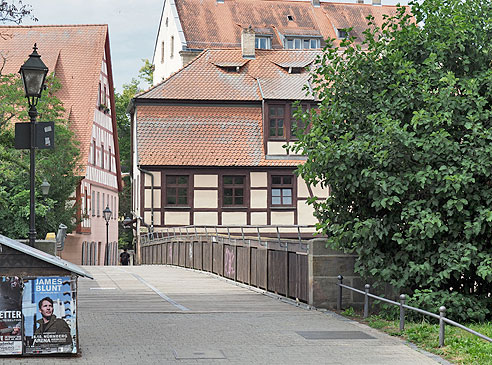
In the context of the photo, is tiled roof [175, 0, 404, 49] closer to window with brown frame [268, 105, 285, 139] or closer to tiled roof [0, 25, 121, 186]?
tiled roof [0, 25, 121, 186]

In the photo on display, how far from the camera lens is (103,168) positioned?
5266cm

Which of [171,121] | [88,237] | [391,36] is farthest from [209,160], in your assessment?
[391,36]

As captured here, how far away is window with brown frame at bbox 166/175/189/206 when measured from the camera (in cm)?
4062

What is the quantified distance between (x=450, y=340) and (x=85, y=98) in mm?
39286

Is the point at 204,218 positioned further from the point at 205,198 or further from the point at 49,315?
the point at 49,315

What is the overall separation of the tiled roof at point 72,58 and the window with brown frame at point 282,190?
10.1m

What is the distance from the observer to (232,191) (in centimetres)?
4112

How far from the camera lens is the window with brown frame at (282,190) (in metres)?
41.5

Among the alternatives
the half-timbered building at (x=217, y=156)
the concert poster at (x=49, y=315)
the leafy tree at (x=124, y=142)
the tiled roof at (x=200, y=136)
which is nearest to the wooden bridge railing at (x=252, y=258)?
the half-timbered building at (x=217, y=156)

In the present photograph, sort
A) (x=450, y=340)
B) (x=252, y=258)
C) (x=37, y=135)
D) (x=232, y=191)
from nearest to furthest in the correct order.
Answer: (x=450, y=340), (x=37, y=135), (x=252, y=258), (x=232, y=191)

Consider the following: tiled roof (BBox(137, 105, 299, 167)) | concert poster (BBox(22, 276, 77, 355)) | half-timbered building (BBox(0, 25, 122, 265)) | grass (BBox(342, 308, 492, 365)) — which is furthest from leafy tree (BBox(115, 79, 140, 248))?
concert poster (BBox(22, 276, 77, 355))

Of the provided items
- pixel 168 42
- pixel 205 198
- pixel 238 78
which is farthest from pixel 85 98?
pixel 168 42

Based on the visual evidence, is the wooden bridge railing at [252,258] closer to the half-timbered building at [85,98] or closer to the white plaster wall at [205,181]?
the white plaster wall at [205,181]

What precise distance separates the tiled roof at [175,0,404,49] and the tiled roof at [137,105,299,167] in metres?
18.9
